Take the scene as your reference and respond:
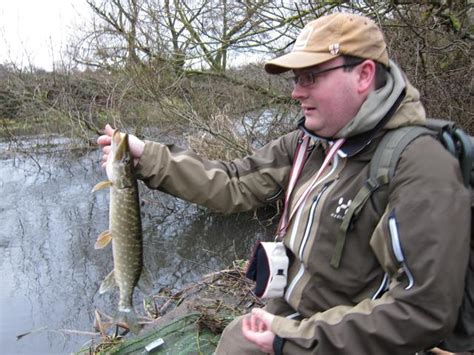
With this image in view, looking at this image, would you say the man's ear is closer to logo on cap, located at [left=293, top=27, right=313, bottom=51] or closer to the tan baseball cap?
the tan baseball cap

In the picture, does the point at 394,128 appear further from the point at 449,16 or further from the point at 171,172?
the point at 449,16

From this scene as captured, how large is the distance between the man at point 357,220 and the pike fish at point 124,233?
0.42 feet

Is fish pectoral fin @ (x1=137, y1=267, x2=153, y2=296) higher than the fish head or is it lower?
lower

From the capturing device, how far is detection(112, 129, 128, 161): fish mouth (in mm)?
2219

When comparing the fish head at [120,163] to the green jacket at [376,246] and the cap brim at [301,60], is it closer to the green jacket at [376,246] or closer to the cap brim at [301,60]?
the green jacket at [376,246]

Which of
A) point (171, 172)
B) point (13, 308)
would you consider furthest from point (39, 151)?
point (171, 172)

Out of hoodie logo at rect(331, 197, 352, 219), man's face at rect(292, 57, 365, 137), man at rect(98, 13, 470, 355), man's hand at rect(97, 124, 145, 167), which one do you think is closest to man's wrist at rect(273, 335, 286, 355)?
man at rect(98, 13, 470, 355)

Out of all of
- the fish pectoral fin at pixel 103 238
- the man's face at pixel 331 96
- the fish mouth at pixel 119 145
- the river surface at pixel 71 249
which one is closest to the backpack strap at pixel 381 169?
the man's face at pixel 331 96

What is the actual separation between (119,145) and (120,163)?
5.3 inches

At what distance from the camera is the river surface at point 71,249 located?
549 centimetres

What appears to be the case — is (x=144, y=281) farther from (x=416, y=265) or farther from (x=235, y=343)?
(x=416, y=265)

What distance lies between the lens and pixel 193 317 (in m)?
3.56

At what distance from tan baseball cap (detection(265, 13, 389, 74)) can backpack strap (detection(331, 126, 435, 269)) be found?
1.09 ft

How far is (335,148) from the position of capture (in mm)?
1967
